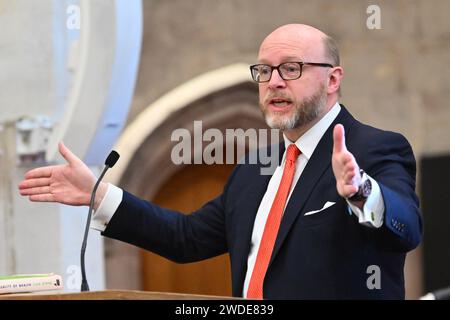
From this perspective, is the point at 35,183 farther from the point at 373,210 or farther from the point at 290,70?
the point at 373,210

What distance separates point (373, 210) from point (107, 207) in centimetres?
107

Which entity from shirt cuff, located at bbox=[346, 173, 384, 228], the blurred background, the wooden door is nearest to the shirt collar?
shirt cuff, located at bbox=[346, 173, 384, 228]

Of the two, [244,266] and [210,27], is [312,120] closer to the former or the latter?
[244,266]

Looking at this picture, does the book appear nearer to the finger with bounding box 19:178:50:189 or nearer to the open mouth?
the finger with bounding box 19:178:50:189

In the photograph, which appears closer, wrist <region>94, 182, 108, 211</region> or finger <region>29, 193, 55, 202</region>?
finger <region>29, 193, 55, 202</region>

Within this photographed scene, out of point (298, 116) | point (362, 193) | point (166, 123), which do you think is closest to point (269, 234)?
point (298, 116)

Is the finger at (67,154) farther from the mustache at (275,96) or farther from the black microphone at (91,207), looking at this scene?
the mustache at (275,96)

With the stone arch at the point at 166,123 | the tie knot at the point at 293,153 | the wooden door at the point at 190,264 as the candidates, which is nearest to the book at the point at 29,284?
the tie knot at the point at 293,153

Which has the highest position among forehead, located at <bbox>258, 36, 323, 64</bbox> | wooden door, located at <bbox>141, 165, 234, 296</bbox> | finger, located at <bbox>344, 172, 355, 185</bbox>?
forehead, located at <bbox>258, 36, 323, 64</bbox>

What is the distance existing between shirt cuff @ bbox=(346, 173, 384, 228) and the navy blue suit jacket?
2cm

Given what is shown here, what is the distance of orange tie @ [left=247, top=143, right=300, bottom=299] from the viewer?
3.48 metres

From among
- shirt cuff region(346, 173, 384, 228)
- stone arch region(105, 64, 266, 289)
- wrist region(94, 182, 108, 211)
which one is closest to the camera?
shirt cuff region(346, 173, 384, 228)

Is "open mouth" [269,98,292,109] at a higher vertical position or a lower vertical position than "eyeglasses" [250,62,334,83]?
lower

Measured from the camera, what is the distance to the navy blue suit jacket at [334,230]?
316cm
